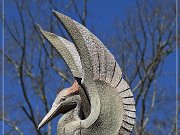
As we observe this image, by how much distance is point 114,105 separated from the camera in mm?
5902

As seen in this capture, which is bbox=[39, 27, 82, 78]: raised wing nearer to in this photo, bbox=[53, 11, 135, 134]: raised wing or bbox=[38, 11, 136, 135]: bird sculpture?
bbox=[38, 11, 136, 135]: bird sculpture

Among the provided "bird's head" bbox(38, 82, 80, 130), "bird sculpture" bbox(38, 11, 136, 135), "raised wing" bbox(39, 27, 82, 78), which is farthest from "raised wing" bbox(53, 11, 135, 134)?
"bird's head" bbox(38, 82, 80, 130)

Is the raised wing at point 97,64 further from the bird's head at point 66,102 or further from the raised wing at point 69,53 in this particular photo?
the bird's head at point 66,102

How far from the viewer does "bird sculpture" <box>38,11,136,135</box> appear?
5.78 meters

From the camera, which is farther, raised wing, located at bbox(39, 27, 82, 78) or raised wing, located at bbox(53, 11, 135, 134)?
raised wing, located at bbox(39, 27, 82, 78)

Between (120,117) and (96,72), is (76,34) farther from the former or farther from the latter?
(120,117)

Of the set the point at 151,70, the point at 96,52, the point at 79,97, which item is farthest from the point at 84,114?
the point at 151,70

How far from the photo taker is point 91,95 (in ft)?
19.0

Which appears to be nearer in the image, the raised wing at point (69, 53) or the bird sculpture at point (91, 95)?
the bird sculpture at point (91, 95)

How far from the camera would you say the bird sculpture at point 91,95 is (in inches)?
227

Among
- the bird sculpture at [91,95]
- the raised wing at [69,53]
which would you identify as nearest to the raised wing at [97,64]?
the bird sculpture at [91,95]

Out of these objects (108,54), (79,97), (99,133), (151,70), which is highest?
(151,70)

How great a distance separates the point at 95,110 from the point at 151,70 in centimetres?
915

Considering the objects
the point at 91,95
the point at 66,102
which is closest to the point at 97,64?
the point at 91,95
